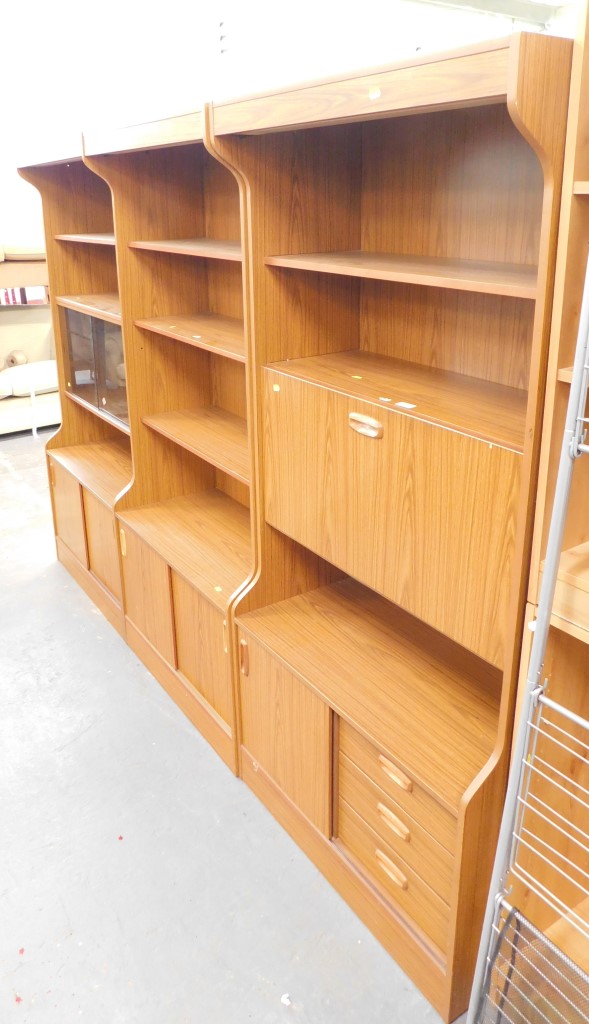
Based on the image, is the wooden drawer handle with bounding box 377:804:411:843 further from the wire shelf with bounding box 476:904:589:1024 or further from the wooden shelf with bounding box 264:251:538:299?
the wooden shelf with bounding box 264:251:538:299

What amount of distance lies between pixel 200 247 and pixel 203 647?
4.13ft

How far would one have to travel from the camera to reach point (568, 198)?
1.17 meters

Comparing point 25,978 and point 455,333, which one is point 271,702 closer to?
point 25,978

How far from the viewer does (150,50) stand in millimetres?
4855

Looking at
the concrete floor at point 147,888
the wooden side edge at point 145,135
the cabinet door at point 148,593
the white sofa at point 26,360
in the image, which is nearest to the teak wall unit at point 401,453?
the concrete floor at point 147,888

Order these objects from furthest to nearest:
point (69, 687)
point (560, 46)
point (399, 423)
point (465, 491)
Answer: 1. point (69, 687)
2. point (399, 423)
3. point (465, 491)
4. point (560, 46)

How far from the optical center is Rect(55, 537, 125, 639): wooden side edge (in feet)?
10.5

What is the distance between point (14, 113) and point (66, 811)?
16.2 ft

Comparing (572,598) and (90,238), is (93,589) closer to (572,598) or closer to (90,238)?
(90,238)

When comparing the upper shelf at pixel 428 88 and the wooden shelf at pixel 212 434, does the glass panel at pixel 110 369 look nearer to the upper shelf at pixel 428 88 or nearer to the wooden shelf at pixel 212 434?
the wooden shelf at pixel 212 434

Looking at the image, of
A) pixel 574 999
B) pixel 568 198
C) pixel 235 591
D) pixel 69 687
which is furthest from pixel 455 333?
pixel 69 687

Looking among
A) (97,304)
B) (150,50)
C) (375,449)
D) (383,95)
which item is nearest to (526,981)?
(375,449)

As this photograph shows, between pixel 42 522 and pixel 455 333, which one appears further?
pixel 42 522

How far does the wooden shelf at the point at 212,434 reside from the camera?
239 cm
